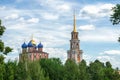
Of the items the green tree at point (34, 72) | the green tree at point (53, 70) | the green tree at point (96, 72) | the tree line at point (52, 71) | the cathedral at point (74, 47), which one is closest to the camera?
the tree line at point (52, 71)

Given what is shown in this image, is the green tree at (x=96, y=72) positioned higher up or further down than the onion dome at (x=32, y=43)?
further down

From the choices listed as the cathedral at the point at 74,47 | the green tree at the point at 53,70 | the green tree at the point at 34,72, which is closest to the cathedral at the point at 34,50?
the cathedral at the point at 74,47

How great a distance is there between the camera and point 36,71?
70750 mm

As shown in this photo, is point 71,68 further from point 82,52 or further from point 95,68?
point 82,52

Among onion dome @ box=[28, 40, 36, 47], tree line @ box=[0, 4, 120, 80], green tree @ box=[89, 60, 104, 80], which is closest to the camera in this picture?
tree line @ box=[0, 4, 120, 80]

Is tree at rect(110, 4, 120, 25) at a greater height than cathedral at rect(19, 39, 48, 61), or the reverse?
cathedral at rect(19, 39, 48, 61)

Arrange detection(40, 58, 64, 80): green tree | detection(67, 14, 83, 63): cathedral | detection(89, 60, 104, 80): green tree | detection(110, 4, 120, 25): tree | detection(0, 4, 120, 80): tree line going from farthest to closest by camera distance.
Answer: detection(67, 14, 83, 63): cathedral
detection(89, 60, 104, 80): green tree
detection(40, 58, 64, 80): green tree
detection(0, 4, 120, 80): tree line
detection(110, 4, 120, 25): tree

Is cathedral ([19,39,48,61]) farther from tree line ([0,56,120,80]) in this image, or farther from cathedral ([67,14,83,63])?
tree line ([0,56,120,80])

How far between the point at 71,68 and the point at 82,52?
6412 cm

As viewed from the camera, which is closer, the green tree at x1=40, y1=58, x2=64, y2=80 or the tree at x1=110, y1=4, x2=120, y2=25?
the tree at x1=110, y1=4, x2=120, y2=25

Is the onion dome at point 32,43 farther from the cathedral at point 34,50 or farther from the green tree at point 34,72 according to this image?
the green tree at point 34,72

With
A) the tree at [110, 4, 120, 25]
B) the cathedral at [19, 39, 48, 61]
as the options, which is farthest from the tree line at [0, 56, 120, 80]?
the cathedral at [19, 39, 48, 61]

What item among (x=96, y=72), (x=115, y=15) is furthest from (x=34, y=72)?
(x=115, y=15)

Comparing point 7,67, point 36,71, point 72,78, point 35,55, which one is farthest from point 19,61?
point 35,55
